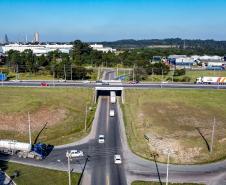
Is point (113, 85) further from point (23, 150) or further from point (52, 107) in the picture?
point (23, 150)

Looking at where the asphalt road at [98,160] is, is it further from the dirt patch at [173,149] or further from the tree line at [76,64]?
the tree line at [76,64]

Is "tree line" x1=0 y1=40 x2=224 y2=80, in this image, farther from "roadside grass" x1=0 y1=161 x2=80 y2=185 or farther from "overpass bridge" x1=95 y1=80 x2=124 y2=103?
"roadside grass" x1=0 y1=161 x2=80 y2=185

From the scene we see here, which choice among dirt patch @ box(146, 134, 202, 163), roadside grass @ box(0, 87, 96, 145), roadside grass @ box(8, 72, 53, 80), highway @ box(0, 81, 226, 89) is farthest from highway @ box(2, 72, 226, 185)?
roadside grass @ box(8, 72, 53, 80)

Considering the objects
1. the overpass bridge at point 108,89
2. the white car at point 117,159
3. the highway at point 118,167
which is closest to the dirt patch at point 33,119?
the highway at point 118,167

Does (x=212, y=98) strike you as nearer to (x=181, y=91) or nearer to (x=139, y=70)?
(x=181, y=91)

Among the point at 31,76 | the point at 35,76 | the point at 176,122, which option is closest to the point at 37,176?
the point at 176,122

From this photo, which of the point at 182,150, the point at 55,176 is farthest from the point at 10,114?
the point at 182,150

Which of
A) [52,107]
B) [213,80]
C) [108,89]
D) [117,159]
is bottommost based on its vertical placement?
[117,159]
